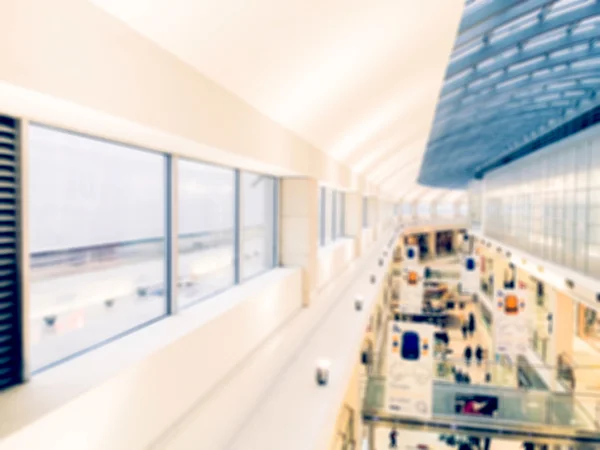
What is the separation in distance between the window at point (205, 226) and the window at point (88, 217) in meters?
0.45

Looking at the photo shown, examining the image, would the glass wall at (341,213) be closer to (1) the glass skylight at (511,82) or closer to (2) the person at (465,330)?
(1) the glass skylight at (511,82)

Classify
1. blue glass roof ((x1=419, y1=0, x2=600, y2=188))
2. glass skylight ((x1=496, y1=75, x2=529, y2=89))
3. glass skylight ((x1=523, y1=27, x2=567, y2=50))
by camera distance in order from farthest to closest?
glass skylight ((x1=496, y1=75, x2=529, y2=89))
glass skylight ((x1=523, y1=27, x2=567, y2=50))
blue glass roof ((x1=419, y1=0, x2=600, y2=188))

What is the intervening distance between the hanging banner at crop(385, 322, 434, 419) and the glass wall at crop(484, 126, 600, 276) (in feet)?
15.9

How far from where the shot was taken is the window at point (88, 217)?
398 cm

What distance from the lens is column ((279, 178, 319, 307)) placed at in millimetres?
10062

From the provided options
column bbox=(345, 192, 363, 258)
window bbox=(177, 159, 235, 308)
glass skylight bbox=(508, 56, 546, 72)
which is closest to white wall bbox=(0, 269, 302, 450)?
window bbox=(177, 159, 235, 308)

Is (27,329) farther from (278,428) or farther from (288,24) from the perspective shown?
(288,24)

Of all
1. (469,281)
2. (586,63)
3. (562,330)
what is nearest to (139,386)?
(586,63)

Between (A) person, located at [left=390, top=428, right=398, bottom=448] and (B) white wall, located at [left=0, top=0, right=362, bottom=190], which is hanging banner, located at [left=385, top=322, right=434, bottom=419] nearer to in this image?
(B) white wall, located at [left=0, top=0, right=362, bottom=190]

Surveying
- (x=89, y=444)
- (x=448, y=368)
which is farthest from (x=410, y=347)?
(x=89, y=444)

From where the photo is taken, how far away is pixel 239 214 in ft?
27.1

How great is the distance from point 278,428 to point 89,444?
2.16m

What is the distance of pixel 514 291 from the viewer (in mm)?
13734

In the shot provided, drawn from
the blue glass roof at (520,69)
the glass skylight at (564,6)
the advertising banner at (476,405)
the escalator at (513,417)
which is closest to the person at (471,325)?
the blue glass roof at (520,69)
